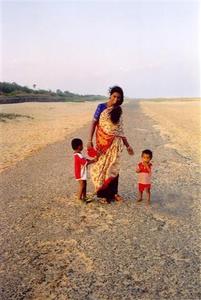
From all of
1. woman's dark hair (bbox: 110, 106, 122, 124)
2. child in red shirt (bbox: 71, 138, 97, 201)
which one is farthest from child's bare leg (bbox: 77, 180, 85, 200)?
woman's dark hair (bbox: 110, 106, 122, 124)

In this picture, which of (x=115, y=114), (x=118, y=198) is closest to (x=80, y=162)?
(x=118, y=198)

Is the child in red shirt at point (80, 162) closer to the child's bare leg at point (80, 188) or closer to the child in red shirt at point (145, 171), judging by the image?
the child's bare leg at point (80, 188)

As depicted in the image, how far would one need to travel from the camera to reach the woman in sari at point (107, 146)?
643cm

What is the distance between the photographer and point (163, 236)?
17.1 ft

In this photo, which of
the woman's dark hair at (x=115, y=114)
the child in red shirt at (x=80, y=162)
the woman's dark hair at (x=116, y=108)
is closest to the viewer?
the woman's dark hair at (x=116, y=108)

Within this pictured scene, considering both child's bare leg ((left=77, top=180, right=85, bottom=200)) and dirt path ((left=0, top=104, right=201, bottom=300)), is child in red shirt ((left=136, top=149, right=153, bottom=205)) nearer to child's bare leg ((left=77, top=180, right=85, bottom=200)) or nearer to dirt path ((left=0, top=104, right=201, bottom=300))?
dirt path ((left=0, top=104, right=201, bottom=300))

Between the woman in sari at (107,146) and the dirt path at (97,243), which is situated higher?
the woman in sari at (107,146)

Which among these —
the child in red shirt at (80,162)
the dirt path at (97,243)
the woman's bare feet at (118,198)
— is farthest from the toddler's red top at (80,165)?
the woman's bare feet at (118,198)

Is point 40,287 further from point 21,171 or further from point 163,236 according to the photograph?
point 21,171

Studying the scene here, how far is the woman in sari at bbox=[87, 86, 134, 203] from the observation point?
643 centimetres

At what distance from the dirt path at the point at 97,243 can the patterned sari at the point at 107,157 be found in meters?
0.28

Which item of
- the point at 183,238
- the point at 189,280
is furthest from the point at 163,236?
the point at 189,280

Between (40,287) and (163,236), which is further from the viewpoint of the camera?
(163,236)

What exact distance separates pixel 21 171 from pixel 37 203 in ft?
8.94
